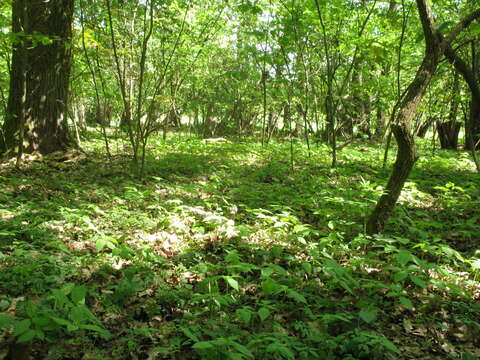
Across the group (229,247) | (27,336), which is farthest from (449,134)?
(27,336)

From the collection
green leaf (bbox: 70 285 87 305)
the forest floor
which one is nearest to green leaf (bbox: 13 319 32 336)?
the forest floor

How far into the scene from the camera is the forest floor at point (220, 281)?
1.97 metres

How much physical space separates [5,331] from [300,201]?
3.70m

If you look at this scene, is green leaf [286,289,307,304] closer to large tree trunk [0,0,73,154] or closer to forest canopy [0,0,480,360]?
forest canopy [0,0,480,360]

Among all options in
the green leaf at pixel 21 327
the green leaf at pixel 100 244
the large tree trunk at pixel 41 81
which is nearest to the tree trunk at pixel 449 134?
the large tree trunk at pixel 41 81

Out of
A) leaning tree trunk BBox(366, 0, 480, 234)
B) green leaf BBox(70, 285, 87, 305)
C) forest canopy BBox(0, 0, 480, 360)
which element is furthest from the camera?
leaning tree trunk BBox(366, 0, 480, 234)

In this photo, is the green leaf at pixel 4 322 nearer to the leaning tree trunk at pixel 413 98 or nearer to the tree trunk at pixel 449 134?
the leaning tree trunk at pixel 413 98

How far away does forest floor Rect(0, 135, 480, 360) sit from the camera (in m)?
1.97

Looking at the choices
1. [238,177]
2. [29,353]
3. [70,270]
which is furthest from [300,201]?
[29,353]

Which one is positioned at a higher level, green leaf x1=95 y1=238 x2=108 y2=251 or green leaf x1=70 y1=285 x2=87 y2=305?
green leaf x1=95 y1=238 x2=108 y2=251

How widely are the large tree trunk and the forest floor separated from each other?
3.66 feet

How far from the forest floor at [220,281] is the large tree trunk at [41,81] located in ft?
3.66

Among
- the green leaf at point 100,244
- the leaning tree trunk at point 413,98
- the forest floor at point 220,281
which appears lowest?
the forest floor at point 220,281

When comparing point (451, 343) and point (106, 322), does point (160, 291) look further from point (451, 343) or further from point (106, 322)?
point (451, 343)
